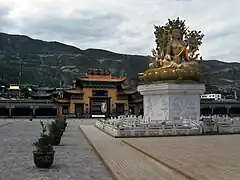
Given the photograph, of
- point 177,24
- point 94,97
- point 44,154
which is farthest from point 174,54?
point 94,97

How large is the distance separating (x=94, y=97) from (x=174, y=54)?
4656cm

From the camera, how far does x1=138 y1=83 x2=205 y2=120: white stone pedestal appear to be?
27.2 m

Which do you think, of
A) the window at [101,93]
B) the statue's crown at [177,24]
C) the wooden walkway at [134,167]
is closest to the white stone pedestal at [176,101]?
the statue's crown at [177,24]

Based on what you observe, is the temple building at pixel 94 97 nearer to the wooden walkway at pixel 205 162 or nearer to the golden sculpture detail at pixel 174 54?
the golden sculpture detail at pixel 174 54

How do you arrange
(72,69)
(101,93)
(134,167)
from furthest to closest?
(72,69) < (101,93) < (134,167)

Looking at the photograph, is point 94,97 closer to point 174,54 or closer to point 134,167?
point 174,54

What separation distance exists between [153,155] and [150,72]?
53.7 ft

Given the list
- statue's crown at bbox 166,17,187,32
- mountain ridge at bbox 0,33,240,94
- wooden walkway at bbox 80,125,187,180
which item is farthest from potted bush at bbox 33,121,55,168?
mountain ridge at bbox 0,33,240,94

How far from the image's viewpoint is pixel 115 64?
195 m

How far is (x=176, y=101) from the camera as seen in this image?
27328mm

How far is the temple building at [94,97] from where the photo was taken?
247ft

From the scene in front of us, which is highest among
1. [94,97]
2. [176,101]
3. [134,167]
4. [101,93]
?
[101,93]

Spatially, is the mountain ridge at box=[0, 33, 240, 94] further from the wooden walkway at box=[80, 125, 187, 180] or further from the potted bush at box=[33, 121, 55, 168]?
the potted bush at box=[33, 121, 55, 168]

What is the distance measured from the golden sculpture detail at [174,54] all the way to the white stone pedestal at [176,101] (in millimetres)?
928
